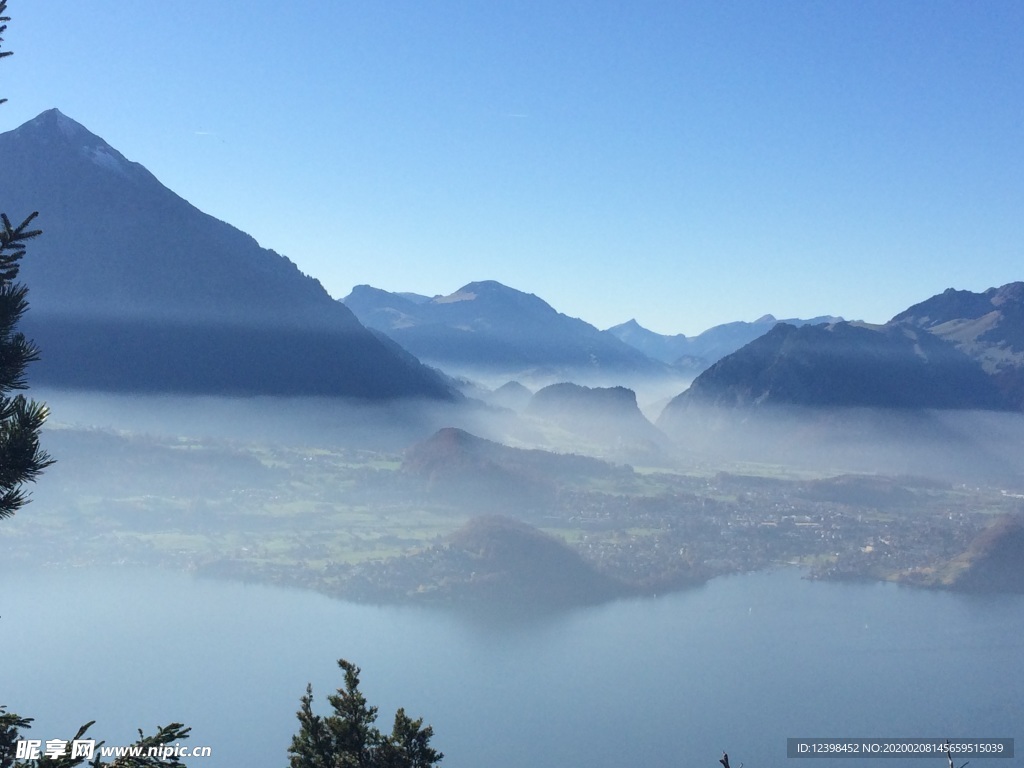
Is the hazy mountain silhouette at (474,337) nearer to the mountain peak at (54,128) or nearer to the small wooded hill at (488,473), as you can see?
the mountain peak at (54,128)

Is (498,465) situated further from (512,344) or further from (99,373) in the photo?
(512,344)

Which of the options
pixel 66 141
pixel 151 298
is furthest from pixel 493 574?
pixel 66 141

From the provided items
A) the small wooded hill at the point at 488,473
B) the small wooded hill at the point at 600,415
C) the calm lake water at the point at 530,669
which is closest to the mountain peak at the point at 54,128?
the small wooded hill at the point at 488,473

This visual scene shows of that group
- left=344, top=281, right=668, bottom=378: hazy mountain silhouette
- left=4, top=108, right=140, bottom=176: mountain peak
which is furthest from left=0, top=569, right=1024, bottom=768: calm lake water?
left=344, top=281, right=668, bottom=378: hazy mountain silhouette

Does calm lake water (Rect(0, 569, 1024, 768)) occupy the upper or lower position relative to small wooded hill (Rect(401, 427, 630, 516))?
lower

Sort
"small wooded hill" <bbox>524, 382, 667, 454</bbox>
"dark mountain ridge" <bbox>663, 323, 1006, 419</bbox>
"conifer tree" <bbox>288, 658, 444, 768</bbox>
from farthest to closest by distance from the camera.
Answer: "dark mountain ridge" <bbox>663, 323, 1006, 419</bbox> < "small wooded hill" <bbox>524, 382, 667, 454</bbox> < "conifer tree" <bbox>288, 658, 444, 768</bbox>

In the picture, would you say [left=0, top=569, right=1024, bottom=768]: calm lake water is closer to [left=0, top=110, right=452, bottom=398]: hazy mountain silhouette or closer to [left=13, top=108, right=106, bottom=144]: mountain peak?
[left=0, top=110, right=452, bottom=398]: hazy mountain silhouette

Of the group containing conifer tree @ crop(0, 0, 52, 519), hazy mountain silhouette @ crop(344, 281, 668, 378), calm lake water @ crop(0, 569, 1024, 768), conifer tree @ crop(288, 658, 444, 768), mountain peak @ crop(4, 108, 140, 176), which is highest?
mountain peak @ crop(4, 108, 140, 176)
